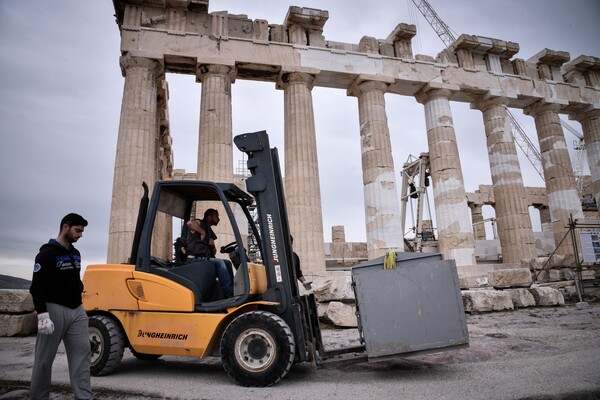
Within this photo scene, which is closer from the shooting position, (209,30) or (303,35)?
(209,30)

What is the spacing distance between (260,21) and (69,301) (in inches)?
580

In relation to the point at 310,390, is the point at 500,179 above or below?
above

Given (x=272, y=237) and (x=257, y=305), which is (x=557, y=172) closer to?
(x=272, y=237)

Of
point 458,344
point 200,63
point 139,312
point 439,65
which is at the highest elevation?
point 439,65

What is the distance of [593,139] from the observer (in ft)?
67.2

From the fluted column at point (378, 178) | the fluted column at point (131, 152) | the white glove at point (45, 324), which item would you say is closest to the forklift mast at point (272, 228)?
the white glove at point (45, 324)

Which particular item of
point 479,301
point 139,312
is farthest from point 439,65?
point 139,312

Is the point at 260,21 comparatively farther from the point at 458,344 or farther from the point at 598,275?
the point at 598,275

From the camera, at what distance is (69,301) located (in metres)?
3.46

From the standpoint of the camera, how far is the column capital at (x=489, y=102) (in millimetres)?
18391

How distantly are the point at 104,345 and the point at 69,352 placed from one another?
1.08m

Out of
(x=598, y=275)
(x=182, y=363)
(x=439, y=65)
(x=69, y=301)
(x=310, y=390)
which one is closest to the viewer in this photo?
(x=69, y=301)

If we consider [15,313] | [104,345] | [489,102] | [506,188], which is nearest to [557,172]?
[506,188]

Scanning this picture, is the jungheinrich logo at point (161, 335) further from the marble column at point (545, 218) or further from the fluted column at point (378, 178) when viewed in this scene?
the marble column at point (545, 218)
